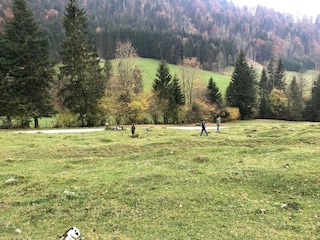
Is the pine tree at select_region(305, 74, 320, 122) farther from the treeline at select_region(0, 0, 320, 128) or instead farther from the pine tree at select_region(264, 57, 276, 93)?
the pine tree at select_region(264, 57, 276, 93)

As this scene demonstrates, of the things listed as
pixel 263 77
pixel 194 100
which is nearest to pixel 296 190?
pixel 194 100

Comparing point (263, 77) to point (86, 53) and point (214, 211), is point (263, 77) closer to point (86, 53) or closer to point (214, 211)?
point (86, 53)

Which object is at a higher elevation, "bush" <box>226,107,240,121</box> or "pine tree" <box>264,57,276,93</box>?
"pine tree" <box>264,57,276,93</box>

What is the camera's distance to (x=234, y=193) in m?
14.5

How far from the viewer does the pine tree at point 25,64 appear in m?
43.7

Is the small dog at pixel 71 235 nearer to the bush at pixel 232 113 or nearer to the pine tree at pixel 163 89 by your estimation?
the pine tree at pixel 163 89

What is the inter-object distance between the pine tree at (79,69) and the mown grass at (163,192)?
82.2 feet

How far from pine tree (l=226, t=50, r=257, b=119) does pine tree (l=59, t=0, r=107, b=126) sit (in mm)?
41975

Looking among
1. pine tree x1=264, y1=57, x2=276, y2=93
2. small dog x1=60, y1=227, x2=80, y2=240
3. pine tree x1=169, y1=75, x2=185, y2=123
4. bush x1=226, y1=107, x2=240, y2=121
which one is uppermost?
pine tree x1=264, y1=57, x2=276, y2=93

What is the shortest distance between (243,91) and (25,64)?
54.3 m

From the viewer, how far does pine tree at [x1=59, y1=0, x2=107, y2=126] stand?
48156 millimetres

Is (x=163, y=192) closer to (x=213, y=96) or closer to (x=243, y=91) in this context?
(x=213, y=96)

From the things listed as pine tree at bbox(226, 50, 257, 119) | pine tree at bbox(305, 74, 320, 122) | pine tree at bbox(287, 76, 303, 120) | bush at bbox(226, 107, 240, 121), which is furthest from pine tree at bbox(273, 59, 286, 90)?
bush at bbox(226, 107, 240, 121)

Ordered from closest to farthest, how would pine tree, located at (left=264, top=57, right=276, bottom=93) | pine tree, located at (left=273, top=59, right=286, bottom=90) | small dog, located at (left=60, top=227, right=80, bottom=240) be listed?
1. small dog, located at (left=60, top=227, right=80, bottom=240)
2. pine tree, located at (left=273, top=59, right=286, bottom=90)
3. pine tree, located at (left=264, top=57, right=276, bottom=93)
